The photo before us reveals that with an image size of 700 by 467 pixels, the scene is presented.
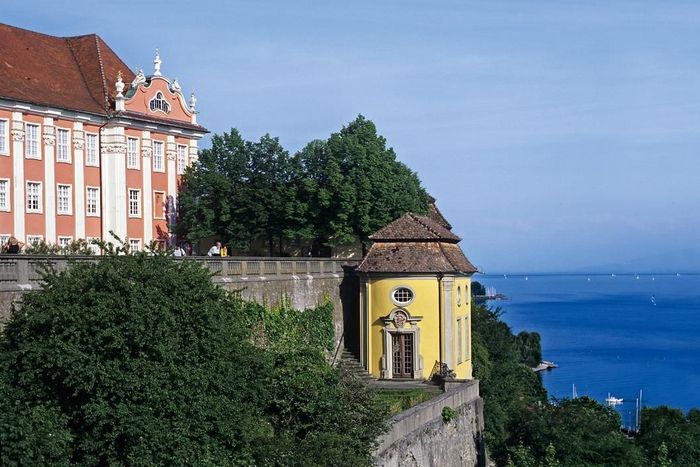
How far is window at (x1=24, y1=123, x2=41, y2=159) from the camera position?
4434 centimetres

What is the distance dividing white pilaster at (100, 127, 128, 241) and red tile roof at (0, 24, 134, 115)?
3.81 feet

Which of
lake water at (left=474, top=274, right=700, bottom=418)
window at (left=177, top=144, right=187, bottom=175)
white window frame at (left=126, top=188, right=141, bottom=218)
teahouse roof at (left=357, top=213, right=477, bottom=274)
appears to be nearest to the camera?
teahouse roof at (left=357, top=213, right=477, bottom=274)

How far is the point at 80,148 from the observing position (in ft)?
154

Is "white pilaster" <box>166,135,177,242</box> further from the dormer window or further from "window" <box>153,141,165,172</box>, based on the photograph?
the dormer window

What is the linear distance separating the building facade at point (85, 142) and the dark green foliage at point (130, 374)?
21.2 meters

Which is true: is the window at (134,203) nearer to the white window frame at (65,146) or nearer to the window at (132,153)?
the window at (132,153)

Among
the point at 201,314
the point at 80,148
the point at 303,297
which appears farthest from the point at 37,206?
the point at 201,314

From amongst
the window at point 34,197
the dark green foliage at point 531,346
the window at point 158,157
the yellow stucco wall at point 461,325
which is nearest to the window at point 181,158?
the window at point 158,157

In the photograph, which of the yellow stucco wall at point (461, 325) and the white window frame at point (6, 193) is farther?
the white window frame at point (6, 193)

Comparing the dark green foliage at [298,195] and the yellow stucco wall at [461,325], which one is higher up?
the dark green foliage at [298,195]

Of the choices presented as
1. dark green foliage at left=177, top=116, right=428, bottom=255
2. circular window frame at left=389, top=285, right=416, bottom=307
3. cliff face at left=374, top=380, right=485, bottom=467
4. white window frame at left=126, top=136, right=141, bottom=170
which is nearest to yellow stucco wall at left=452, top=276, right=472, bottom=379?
circular window frame at left=389, top=285, right=416, bottom=307

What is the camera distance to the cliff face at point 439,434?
30.9 meters

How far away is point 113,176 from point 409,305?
14.6 meters

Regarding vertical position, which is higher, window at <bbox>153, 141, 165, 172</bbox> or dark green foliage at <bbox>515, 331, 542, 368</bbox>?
window at <bbox>153, 141, 165, 172</bbox>
